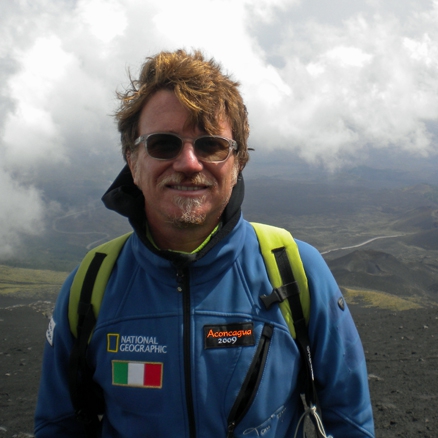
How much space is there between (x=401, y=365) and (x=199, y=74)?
366 inches

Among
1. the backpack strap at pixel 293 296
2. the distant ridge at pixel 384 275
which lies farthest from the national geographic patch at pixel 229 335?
the distant ridge at pixel 384 275

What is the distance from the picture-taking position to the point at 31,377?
32.2ft

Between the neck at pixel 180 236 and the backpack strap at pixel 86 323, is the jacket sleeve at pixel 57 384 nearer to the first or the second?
the backpack strap at pixel 86 323

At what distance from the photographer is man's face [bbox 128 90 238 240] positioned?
2367mm

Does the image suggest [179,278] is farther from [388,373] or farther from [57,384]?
[388,373]

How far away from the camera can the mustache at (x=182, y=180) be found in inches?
93.6

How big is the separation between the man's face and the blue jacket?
0.62 ft

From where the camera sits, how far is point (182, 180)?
7.82 feet

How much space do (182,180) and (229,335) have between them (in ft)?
2.90

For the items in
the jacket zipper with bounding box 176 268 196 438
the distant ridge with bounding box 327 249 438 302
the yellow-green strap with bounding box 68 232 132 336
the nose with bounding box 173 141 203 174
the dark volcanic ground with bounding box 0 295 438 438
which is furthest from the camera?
the distant ridge with bounding box 327 249 438 302

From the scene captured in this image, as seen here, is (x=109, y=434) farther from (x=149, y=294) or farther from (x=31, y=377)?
(x=31, y=377)

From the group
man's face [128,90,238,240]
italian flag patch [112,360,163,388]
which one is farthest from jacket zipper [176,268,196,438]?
man's face [128,90,238,240]

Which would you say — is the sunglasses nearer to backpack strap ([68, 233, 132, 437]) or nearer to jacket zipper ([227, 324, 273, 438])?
backpack strap ([68, 233, 132, 437])

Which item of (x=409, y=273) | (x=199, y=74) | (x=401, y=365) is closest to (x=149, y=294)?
(x=199, y=74)
